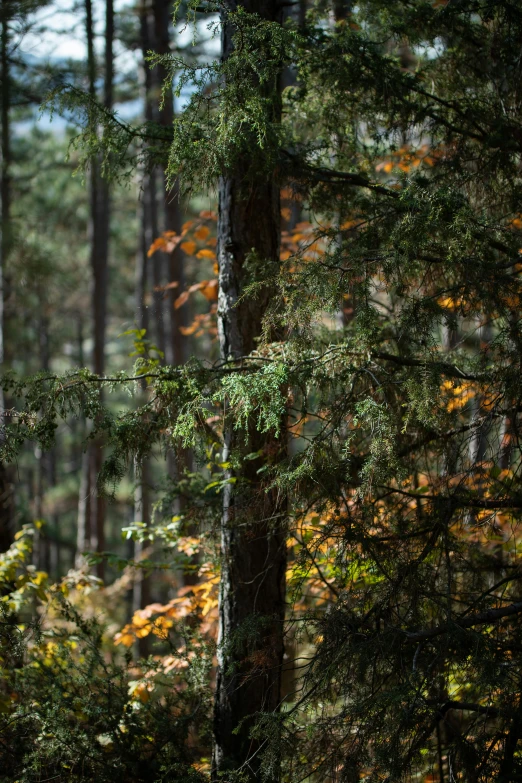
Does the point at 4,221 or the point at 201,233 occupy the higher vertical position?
the point at 4,221

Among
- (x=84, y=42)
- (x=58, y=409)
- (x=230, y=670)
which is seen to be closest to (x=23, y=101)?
(x=84, y=42)

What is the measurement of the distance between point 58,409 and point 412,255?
2.22 meters

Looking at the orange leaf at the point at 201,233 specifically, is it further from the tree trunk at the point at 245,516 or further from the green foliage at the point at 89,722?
the green foliage at the point at 89,722

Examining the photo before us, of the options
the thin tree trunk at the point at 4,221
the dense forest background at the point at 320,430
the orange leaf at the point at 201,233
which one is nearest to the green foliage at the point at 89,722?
the dense forest background at the point at 320,430

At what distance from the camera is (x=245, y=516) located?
422 centimetres

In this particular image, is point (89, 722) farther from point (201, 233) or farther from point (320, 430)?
point (201, 233)

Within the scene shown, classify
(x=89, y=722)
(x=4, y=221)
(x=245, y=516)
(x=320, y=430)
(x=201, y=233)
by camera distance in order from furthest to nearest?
(x=4, y=221) → (x=201, y=233) → (x=89, y=722) → (x=245, y=516) → (x=320, y=430)

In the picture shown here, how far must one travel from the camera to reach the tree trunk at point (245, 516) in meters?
4.23

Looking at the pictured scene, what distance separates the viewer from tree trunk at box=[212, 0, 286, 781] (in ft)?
13.9

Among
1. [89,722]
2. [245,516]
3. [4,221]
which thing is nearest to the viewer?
[245,516]

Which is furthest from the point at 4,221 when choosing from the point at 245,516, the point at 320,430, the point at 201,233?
the point at 320,430

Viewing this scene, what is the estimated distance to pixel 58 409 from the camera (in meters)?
3.90

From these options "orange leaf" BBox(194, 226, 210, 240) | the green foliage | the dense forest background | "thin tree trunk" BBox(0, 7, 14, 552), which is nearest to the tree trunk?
the dense forest background

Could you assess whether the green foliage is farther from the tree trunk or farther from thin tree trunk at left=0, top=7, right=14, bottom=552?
thin tree trunk at left=0, top=7, right=14, bottom=552
